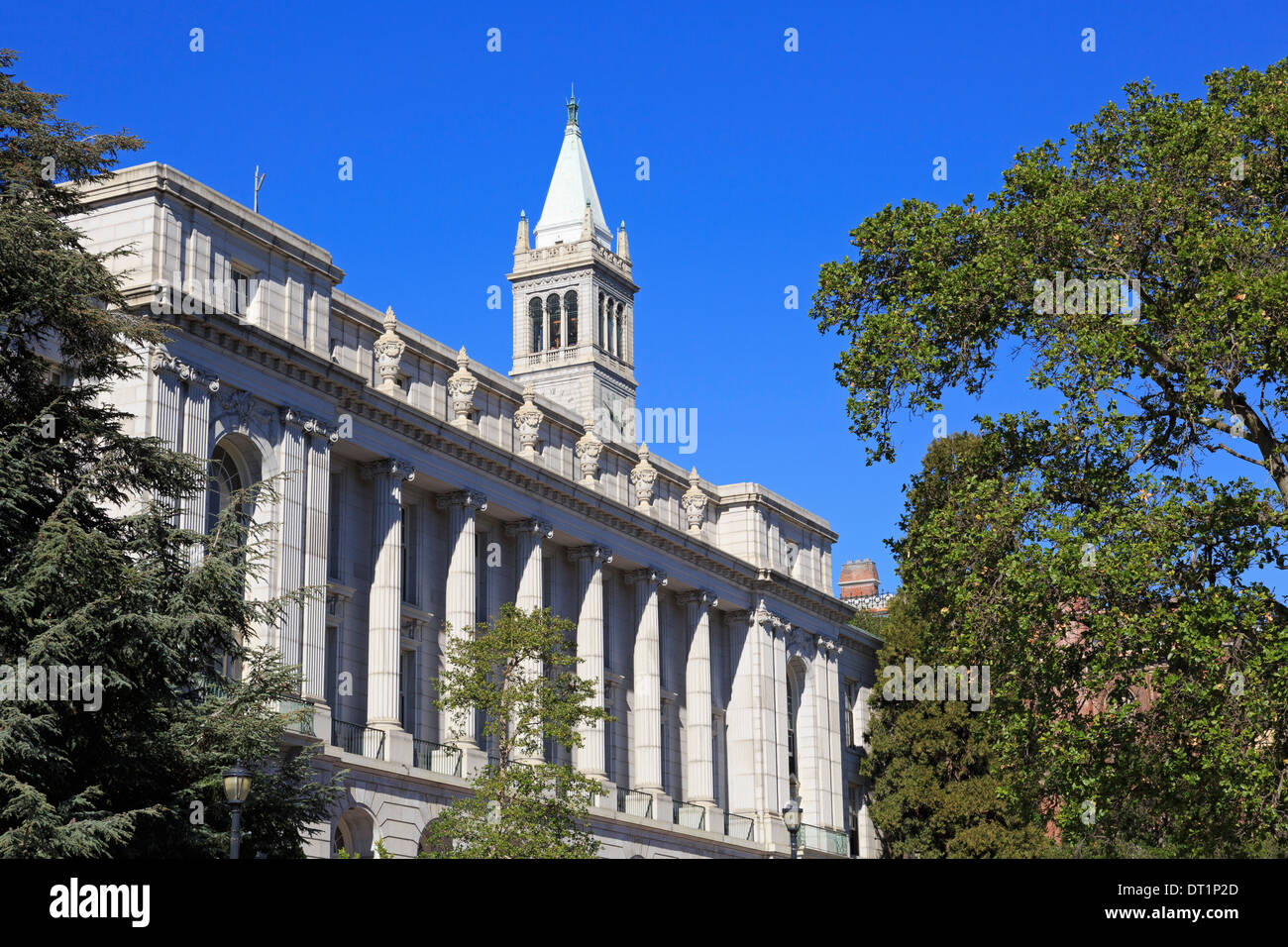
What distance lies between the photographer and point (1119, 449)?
31344 millimetres

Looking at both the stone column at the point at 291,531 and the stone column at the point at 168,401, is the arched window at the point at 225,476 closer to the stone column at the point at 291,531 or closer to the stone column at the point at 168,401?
the stone column at the point at 291,531

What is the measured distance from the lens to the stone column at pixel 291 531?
43.8 metres

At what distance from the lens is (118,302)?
29.2 metres

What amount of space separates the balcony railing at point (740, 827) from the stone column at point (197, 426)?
1305 inches

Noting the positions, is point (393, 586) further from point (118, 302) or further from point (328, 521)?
point (118, 302)

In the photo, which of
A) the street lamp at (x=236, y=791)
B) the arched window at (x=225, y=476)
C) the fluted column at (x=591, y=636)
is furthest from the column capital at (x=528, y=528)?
the street lamp at (x=236, y=791)

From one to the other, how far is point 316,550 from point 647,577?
22.4m

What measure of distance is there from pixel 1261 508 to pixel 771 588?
1784 inches

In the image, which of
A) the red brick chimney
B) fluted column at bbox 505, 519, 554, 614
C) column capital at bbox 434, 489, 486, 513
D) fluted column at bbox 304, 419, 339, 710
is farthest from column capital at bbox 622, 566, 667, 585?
the red brick chimney

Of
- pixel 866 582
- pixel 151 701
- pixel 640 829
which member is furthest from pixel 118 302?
pixel 866 582

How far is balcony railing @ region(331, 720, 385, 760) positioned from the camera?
47844 millimetres

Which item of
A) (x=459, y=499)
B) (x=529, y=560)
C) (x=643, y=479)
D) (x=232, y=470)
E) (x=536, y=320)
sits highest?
(x=536, y=320)

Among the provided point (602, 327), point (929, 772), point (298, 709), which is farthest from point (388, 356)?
point (602, 327)

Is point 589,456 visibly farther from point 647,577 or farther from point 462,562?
point 462,562
